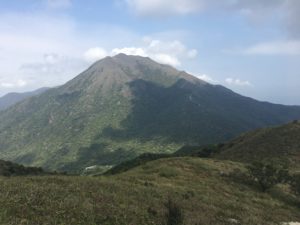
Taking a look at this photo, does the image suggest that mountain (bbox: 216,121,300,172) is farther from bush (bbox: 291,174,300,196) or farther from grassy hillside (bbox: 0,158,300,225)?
grassy hillside (bbox: 0,158,300,225)

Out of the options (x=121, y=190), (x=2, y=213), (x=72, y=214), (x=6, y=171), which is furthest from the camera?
(x=6, y=171)

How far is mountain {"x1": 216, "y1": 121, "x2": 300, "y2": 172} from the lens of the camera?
90.9 m

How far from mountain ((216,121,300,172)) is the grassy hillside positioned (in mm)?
33954

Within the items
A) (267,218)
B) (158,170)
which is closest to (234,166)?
(158,170)

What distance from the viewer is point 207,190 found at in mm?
49656

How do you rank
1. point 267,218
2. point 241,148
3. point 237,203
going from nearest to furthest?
1. point 267,218
2. point 237,203
3. point 241,148

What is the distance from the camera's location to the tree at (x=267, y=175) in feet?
204

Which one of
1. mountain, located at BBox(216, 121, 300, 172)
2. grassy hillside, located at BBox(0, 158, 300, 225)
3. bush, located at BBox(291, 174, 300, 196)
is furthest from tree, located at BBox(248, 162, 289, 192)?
mountain, located at BBox(216, 121, 300, 172)

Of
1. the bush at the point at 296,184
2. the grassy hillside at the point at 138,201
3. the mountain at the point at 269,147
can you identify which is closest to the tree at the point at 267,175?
the bush at the point at 296,184

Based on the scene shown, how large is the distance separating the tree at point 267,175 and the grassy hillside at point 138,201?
3703 mm

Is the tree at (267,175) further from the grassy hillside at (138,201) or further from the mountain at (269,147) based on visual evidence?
the mountain at (269,147)

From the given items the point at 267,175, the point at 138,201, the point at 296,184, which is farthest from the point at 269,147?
the point at 138,201

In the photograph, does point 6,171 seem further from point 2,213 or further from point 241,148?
point 2,213

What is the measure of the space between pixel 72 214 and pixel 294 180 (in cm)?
4959
